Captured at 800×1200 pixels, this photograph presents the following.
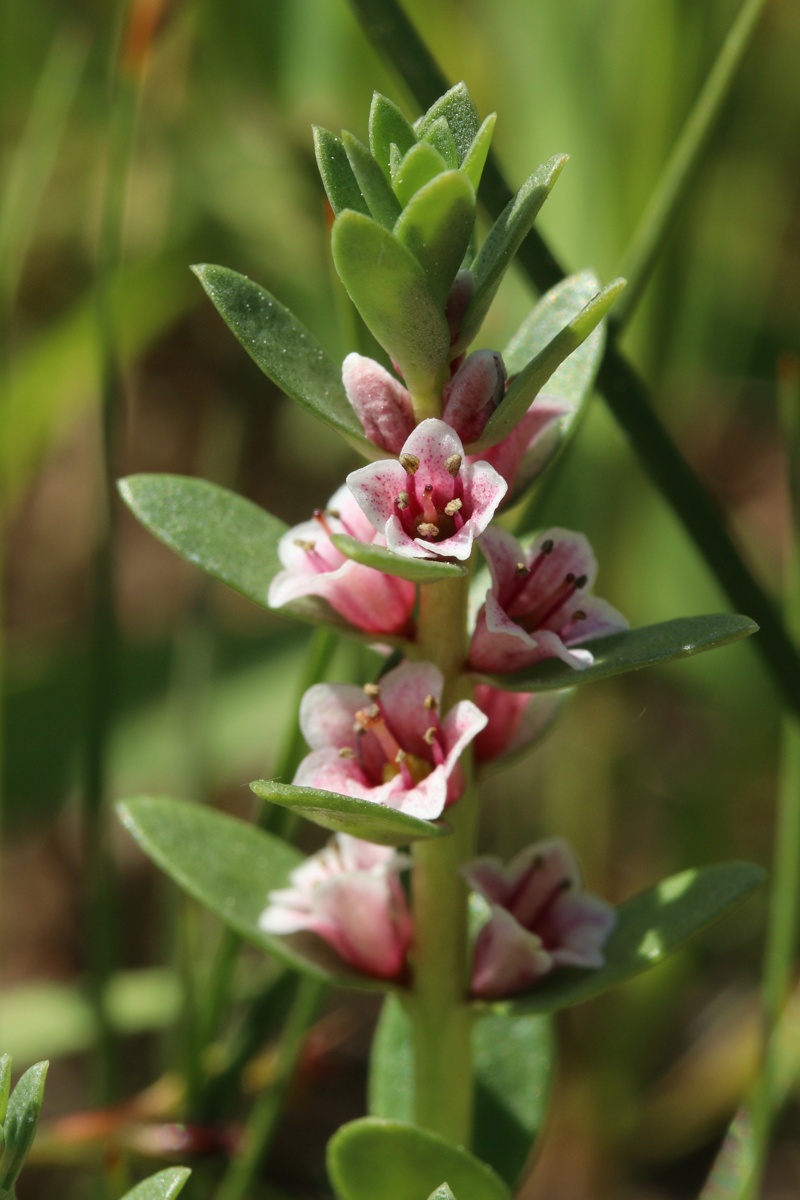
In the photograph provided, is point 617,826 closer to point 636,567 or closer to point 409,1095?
point 636,567

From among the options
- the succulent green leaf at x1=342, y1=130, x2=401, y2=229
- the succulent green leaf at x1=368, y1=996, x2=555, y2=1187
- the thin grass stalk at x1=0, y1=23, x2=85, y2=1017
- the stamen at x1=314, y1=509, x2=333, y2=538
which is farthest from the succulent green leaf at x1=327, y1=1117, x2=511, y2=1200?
the thin grass stalk at x1=0, y1=23, x2=85, y2=1017

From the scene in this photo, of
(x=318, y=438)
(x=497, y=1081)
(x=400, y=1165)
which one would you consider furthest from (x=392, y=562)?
(x=318, y=438)

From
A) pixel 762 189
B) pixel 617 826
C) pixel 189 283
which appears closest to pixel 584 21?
pixel 762 189

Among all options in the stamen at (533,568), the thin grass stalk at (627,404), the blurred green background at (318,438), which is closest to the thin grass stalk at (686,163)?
the thin grass stalk at (627,404)

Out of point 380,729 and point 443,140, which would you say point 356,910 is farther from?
point 443,140

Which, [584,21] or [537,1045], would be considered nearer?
[537,1045]
